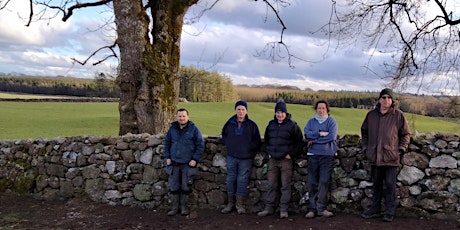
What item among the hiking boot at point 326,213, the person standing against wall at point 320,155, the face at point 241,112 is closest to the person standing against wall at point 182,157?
the face at point 241,112

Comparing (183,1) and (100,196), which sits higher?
(183,1)

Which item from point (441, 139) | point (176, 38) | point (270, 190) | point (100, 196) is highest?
point (176, 38)

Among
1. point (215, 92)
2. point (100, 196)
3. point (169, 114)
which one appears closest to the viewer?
point (100, 196)

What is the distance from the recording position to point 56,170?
8109mm

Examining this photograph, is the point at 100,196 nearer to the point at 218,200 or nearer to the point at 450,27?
the point at 218,200

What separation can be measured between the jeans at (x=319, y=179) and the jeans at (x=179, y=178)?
1.95 meters

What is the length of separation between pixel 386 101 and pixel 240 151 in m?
2.30

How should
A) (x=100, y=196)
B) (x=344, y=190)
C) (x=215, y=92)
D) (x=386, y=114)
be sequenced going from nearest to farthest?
(x=386, y=114) → (x=344, y=190) → (x=100, y=196) → (x=215, y=92)

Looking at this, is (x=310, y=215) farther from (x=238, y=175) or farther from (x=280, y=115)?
(x=280, y=115)

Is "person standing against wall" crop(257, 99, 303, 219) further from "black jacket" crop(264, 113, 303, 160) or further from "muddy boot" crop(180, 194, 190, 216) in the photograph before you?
"muddy boot" crop(180, 194, 190, 216)

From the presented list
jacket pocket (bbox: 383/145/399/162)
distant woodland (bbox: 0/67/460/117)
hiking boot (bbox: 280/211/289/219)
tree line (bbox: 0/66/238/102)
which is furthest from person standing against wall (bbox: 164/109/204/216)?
tree line (bbox: 0/66/238/102)

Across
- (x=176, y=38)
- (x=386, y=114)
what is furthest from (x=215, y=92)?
A: (x=386, y=114)

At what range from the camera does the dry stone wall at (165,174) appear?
20.1 feet

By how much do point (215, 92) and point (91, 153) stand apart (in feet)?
158
